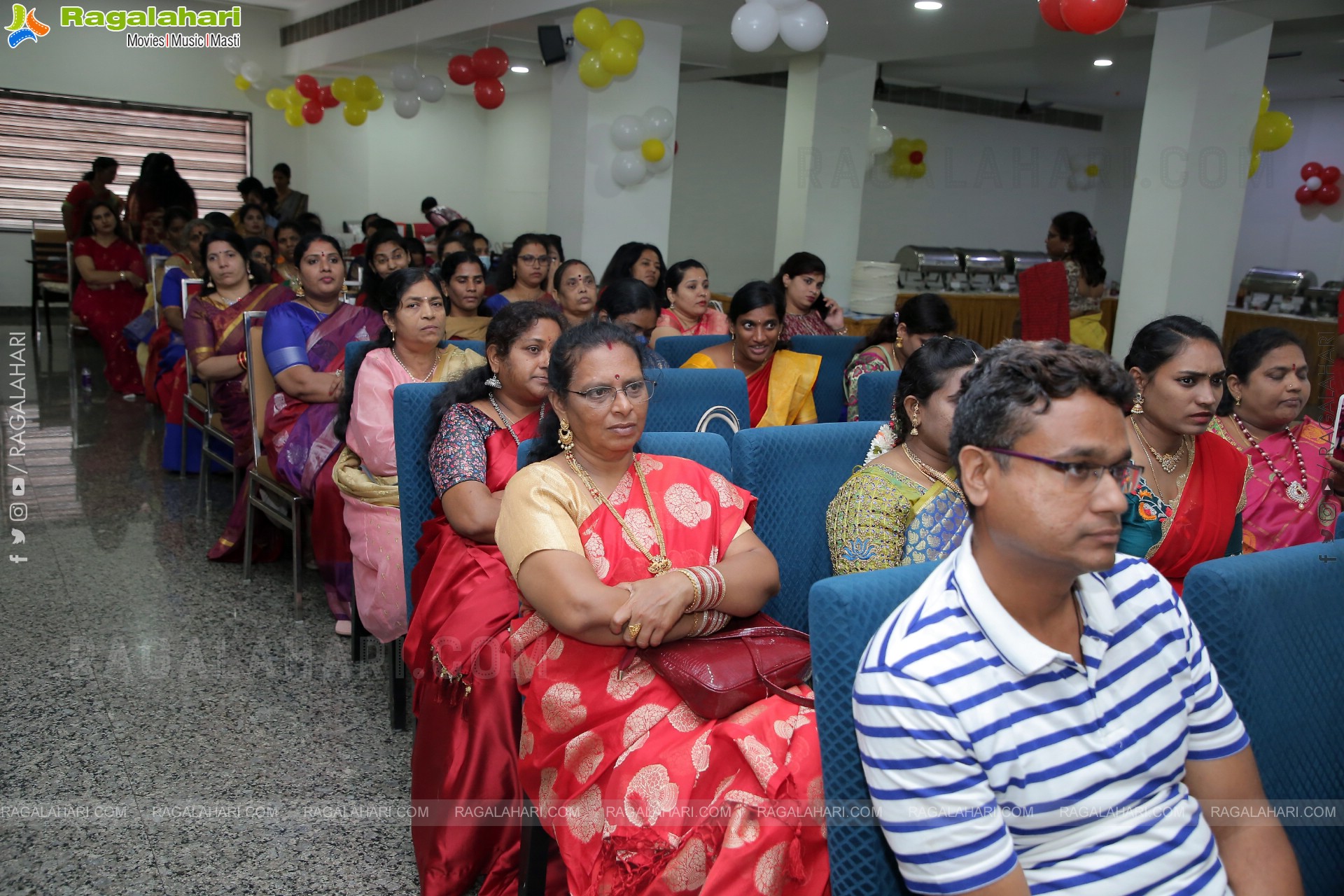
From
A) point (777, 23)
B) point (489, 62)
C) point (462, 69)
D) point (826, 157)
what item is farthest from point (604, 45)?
point (826, 157)

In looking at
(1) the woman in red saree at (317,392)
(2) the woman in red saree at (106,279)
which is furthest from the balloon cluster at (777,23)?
(2) the woman in red saree at (106,279)

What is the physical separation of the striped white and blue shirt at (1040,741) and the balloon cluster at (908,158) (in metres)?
10.00

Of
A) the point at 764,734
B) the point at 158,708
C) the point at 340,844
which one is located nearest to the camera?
the point at 764,734

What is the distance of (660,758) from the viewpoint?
4.55ft

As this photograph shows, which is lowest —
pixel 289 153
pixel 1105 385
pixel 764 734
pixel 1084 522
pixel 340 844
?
pixel 340 844

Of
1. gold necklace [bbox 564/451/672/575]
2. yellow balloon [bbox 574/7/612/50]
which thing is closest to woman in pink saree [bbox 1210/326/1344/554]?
gold necklace [bbox 564/451/672/575]

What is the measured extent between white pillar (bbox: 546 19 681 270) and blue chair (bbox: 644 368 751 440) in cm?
381

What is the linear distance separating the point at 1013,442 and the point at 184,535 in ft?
11.2

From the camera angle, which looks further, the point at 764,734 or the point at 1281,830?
the point at 764,734

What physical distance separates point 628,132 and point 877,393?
367cm

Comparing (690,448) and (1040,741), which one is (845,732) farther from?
(690,448)

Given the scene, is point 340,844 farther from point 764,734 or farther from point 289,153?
point 289,153

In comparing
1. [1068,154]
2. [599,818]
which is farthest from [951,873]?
[1068,154]

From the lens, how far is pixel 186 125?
10430 millimetres
